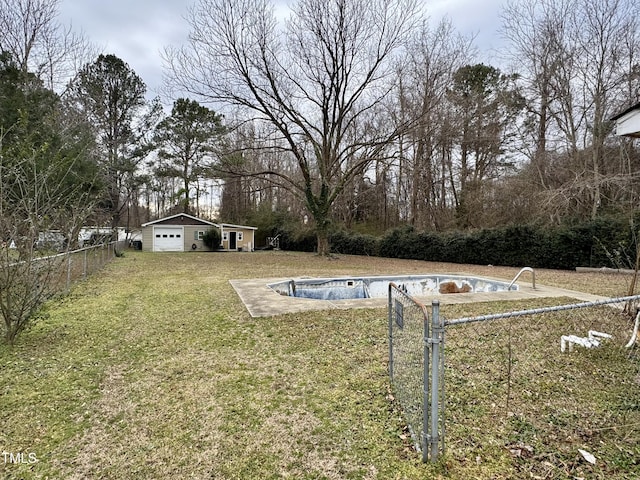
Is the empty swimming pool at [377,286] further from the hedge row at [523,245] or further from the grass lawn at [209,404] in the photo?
the grass lawn at [209,404]

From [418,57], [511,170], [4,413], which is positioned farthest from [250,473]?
[418,57]

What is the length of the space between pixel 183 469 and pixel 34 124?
507 inches

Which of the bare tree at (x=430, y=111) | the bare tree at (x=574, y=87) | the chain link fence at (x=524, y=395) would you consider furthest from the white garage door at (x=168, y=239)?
the chain link fence at (x=524, y=395)

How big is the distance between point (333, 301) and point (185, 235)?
22.9m

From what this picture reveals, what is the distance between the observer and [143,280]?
10727mm

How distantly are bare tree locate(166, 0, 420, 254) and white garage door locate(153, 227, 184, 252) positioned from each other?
11.3 m

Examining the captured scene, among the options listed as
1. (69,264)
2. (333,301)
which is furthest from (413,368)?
(69,264)

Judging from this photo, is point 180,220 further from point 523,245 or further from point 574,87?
point 574,87

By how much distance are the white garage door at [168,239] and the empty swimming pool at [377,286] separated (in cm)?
1941

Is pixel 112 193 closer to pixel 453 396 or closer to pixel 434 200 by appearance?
pixel 434 200

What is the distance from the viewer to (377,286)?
11.3 m

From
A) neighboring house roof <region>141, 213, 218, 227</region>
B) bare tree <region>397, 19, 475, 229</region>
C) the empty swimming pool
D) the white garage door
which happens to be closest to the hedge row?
bare tree <region>397, 19, 475, 229</region>

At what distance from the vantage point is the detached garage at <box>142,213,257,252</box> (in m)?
26.8

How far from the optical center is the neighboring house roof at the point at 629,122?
4035mm
